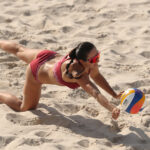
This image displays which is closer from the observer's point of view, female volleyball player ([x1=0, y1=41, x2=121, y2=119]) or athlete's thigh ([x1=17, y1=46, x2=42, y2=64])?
female volleyball player ([x1=0, y1=41, x2=121, y2=119])

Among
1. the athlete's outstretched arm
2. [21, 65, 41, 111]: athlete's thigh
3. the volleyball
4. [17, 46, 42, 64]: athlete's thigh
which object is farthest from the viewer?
[17, 46, 42, 64]: athlete's thigh

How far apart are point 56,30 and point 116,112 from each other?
3.05 metres

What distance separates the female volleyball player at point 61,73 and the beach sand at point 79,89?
0.14 meters

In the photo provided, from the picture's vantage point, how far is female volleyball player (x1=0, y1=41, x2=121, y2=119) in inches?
114

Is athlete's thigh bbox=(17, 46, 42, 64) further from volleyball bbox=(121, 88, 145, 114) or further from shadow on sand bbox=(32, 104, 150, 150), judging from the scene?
volleyball bbox=(121, 88, 145, 114)

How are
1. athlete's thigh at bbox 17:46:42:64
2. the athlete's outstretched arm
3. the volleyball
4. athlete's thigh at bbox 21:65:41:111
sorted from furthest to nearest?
athlete's thigh at bbox 17:46:42:64 → athlete's thigh at bbox 21:65:41:111 → the volleyball → the athlete's outstretched arm

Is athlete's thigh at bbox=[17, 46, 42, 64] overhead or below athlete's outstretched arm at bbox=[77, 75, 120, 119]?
overhead

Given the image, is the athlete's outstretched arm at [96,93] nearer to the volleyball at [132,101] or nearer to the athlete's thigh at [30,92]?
the volleyball at [132,101]

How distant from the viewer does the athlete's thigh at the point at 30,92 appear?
339 cm

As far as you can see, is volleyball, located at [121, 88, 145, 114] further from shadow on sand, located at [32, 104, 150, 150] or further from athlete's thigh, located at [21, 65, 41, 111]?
athlete's thigh, located at [21, 65, 41, 111]

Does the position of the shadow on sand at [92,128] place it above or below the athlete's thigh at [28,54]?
below

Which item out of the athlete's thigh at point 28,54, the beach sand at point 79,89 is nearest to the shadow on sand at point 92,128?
the beach sand at point 79,89

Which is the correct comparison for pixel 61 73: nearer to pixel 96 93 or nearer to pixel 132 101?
pixel 96 93

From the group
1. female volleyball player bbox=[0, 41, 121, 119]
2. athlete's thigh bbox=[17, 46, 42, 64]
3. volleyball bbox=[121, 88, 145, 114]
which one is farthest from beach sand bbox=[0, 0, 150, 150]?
athlete's thigh bbox=[17, 46, 42, 64]
